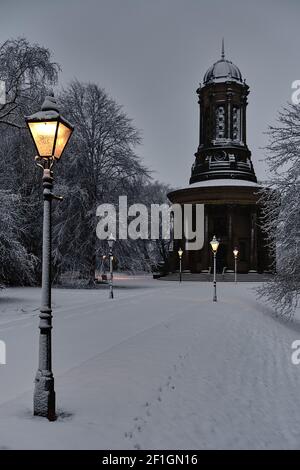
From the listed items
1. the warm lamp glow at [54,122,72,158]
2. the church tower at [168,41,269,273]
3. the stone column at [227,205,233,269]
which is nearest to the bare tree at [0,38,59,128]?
the warm lamp glow at [54,122,72,158]

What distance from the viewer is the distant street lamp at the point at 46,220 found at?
21.0ft

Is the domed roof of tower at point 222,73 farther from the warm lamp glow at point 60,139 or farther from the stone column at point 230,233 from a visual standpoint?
the warm lamp glow at point 60,139

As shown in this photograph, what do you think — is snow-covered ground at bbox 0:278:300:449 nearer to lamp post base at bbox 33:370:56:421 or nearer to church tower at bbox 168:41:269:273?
lamp post base at bbox 33:370:56:421

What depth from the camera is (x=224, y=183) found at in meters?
60.8

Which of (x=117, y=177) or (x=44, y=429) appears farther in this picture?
(x=117, y=177)

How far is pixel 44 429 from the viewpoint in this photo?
19.4 feet

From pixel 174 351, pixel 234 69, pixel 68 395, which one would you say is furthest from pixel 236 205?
pixel 68 395

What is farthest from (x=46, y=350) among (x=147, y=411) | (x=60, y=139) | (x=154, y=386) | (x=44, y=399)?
(x=60, y=139)

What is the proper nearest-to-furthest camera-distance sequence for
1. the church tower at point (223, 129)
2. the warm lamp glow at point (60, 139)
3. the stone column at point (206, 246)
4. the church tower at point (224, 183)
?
the warm lamp glow at point (60, 139) → the church tower at point (224, 183) → the stone column at point (206, 246) → the church tower at point (223, 129)

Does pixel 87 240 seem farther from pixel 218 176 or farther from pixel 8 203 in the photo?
pixel 218 176

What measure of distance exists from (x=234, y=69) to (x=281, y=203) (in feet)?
184

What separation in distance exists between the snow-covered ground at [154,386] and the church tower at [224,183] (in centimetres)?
4317

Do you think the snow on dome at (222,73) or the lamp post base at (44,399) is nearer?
the lamp post base at (44,399)

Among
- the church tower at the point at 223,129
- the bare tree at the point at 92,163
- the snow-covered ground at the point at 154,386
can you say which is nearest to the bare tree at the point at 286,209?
the snow-covered ground at the point at 154,386
